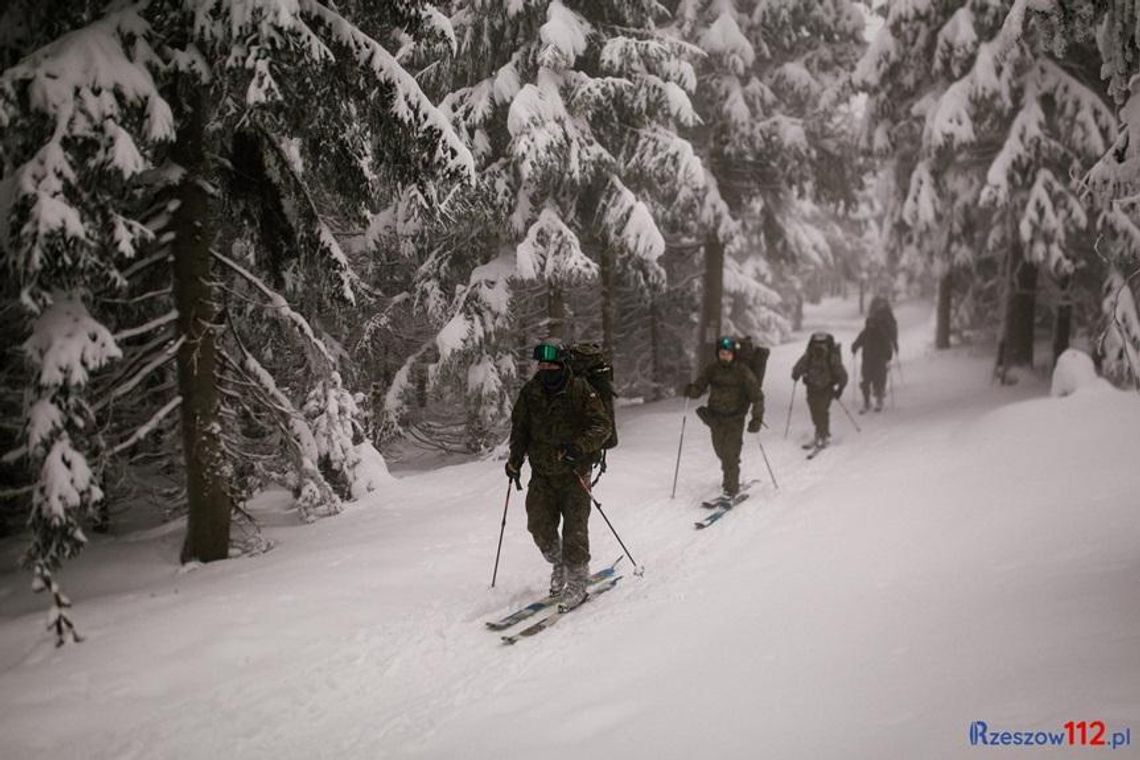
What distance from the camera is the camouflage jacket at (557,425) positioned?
633cm

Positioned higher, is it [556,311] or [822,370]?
[556,311]

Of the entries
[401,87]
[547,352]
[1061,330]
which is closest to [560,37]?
[401,87]

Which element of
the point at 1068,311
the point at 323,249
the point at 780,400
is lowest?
the point at 780,400

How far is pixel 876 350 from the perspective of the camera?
53.1ft

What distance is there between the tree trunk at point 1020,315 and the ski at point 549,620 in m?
13.6

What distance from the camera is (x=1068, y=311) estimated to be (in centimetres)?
1659

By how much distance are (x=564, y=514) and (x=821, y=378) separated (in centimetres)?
818

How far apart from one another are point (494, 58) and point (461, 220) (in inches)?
105

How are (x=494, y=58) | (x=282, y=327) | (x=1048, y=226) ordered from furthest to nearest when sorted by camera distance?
(x=1048, y=226)
(x=494, y=58)
(x=282, y=327)

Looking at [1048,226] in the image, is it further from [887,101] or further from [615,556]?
[615,556]

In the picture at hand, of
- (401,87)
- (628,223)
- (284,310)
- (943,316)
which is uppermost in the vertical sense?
(401,87)

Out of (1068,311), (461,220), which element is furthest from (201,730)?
(1068,311)

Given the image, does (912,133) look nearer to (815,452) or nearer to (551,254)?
(815,452)

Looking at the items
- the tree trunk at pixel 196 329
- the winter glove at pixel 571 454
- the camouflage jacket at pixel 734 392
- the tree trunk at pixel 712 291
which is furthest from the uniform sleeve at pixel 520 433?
the tree trunk at pixel 712 291
